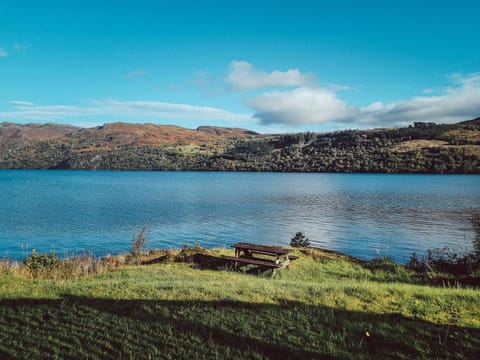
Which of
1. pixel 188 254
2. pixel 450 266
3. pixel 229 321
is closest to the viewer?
pixel 229 321

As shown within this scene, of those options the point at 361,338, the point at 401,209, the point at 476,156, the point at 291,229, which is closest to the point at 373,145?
the point at 476,156

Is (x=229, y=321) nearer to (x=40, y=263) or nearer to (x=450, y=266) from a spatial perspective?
(x=40, y=263)

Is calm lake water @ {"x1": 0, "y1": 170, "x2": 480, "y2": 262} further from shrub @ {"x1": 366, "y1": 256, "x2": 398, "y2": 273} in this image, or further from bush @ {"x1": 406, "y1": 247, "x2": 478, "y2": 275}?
bush @ {"x1": 406, "y1": 247, "x2": 478, "y2": 275}

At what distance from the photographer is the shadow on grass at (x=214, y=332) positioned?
6.89 m

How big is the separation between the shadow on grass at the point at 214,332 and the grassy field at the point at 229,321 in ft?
0.08

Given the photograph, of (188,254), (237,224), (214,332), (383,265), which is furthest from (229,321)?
(237,224)

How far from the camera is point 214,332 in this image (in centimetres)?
774

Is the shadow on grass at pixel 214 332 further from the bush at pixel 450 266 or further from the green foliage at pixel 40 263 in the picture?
the bush at pixel 450 266

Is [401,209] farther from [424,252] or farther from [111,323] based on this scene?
[111,323]

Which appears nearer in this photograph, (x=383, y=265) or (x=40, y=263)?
(x=40, y=263)

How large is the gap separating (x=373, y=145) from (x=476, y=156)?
185 feet

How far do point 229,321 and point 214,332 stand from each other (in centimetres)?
68

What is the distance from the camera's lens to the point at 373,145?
196 meters

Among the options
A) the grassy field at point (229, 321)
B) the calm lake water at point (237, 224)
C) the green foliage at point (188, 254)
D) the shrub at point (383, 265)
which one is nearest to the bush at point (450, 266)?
the shrub at point (383, 265)
